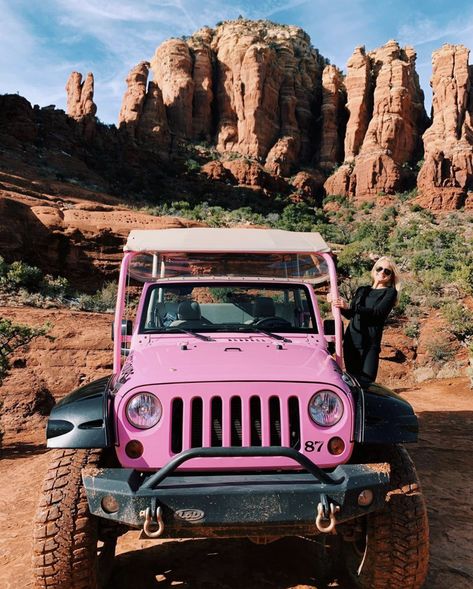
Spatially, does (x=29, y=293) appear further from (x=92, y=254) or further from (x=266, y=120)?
(x=266, y=120)

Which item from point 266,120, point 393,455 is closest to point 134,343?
point 393,455

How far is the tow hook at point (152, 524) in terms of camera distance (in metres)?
2.44

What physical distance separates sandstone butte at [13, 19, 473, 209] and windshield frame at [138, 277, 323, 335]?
50.1 metres

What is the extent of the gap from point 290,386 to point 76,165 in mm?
44003

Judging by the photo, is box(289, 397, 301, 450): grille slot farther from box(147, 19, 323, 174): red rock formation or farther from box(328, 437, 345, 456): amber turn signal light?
box(147, 19, 323, 174): red rock formation

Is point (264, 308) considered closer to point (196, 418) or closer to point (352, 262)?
point (196, 418)

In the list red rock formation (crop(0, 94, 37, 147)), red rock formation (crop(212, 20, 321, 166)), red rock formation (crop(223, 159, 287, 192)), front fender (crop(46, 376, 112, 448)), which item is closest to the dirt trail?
front fender (crop(46, 376, 112, 448))

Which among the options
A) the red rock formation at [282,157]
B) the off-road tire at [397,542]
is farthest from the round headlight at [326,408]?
the red rock formation at [282,157]

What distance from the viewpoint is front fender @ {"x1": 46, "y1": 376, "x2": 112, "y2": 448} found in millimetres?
2793

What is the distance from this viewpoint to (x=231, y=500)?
2.50m

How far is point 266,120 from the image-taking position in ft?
202

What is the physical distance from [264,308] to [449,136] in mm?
64206

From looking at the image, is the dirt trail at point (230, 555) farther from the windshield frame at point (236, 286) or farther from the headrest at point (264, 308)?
the headrest at point (264, 308)

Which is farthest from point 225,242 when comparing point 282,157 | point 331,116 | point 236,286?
point 331,116
